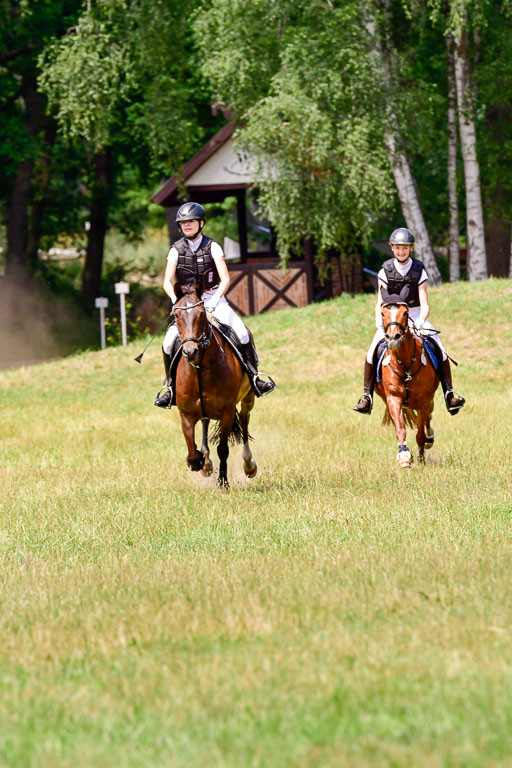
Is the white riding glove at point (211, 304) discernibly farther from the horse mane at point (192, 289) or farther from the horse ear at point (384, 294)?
the horse ear at point (384, 294)

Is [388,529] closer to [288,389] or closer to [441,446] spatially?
[441,446]

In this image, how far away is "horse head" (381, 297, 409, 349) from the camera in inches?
503

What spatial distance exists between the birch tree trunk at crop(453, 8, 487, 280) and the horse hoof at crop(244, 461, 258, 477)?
21.6m

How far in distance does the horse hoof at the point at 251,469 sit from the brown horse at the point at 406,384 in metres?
1.56

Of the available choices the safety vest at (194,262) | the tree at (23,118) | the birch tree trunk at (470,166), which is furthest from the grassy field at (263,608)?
the tree at (23,118)

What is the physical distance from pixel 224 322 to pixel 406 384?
2.27 meters

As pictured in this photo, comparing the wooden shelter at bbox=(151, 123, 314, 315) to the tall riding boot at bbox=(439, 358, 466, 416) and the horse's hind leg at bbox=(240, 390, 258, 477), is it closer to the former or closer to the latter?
the tall riding boot at bbox=(439, 358, 466, 416)

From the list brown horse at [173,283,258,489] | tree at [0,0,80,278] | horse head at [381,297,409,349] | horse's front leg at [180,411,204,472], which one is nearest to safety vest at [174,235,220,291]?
brown horse at [173,283,258,489]

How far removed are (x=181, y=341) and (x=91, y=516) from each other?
185 cm

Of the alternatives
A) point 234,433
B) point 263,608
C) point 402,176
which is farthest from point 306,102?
point 263,608

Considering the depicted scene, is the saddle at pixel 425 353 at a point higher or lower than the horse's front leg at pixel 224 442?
higher

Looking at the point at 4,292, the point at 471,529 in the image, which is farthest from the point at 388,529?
the point at 4,292

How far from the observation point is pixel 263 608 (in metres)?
6.91

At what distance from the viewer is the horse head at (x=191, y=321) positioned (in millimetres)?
11312
